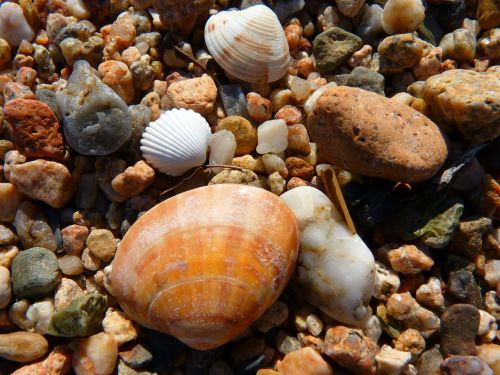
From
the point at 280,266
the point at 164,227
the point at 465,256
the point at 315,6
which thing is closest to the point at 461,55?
the point at 315,6

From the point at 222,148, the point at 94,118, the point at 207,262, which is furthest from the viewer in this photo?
the point at 222,148

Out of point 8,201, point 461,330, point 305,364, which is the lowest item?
point 305,364

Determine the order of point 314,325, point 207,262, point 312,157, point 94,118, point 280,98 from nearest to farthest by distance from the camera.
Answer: point 207,262
point 314,325
point 94,118
point 312,157
point 280,98

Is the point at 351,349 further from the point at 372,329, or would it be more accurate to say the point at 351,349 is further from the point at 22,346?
the point at 22,346

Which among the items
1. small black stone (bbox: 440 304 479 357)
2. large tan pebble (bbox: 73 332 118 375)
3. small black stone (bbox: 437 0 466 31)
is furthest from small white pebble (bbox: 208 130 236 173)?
small black stone (bbox: 437 0 466 31)

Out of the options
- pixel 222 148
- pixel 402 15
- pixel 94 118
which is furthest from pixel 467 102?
pixel 94 118

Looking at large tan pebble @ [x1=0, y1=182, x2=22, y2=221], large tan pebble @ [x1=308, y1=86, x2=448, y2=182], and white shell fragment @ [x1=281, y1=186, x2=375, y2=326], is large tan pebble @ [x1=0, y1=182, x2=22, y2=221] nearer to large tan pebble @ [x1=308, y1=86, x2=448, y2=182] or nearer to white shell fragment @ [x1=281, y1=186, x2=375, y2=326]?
white shell fragment @ [x1=281, y1=186, x2=375, y2=326]
